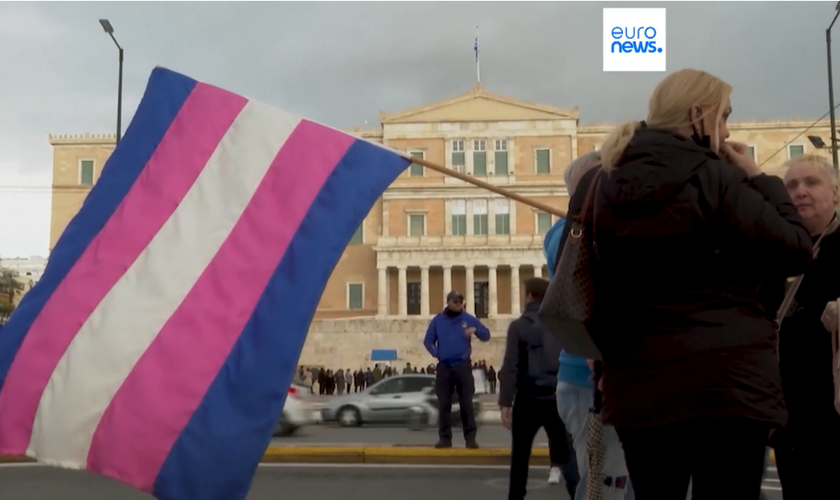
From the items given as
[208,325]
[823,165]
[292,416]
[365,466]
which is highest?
[823,165]

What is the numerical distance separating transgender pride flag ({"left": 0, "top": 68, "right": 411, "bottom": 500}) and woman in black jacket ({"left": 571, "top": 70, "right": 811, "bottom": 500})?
4.54 ft

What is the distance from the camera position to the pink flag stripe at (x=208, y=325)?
9.56ft

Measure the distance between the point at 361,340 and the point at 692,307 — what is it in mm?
42516

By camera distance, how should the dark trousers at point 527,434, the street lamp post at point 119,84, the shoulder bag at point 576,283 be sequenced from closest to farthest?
1. the shoulder bag at point 576,283
2. the dark trousers at point 527,434
3. the street lamp post at point 119,84

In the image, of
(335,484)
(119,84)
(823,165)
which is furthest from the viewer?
(119,84)

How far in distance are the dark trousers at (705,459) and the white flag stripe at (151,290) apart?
1895mm

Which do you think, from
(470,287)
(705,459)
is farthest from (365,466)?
(470,287)

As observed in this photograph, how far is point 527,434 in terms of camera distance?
4910mm

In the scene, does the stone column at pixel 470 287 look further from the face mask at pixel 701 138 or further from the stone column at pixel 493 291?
the face mask at pixel 701 138

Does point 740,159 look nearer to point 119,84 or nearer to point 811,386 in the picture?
point 811,386

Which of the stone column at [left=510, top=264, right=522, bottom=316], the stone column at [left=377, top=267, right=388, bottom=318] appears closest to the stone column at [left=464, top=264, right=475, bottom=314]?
the stone column at [left=510, top=264, right=522, bottom=316]

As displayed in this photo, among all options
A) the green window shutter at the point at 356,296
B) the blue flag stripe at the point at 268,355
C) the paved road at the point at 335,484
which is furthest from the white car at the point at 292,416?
the green window shutter at the point at 356,296

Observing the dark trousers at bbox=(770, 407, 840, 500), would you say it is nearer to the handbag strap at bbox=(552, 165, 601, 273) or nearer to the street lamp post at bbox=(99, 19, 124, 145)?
the handbag strap at bbox=(552, 165, 601, 273)

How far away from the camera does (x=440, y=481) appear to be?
678 cm
